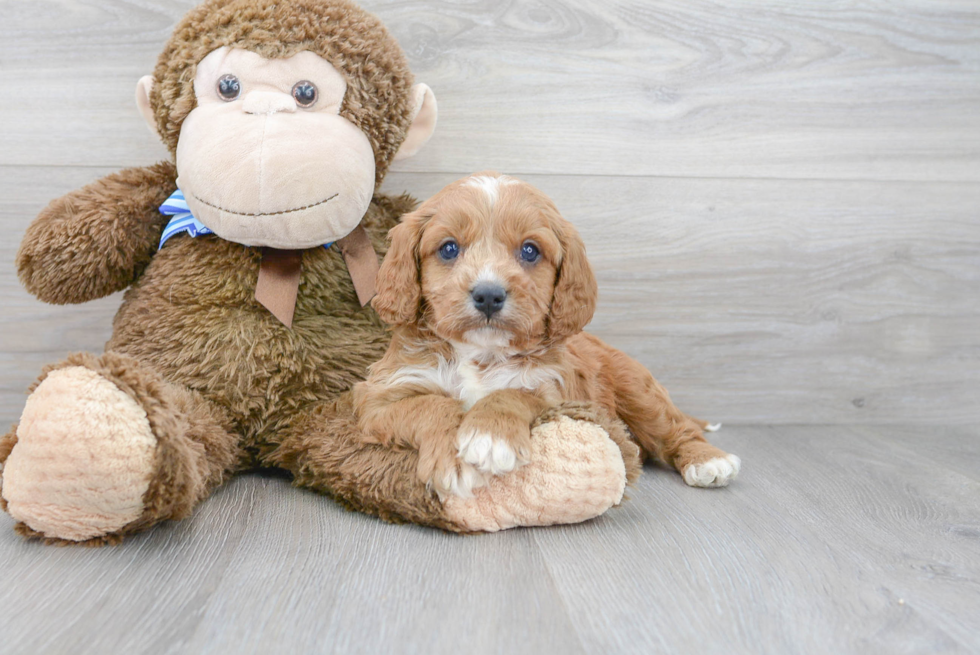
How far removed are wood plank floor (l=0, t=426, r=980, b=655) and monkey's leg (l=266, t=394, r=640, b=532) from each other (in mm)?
38

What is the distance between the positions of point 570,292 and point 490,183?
281mm

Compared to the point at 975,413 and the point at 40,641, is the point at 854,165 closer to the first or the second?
the point at 975,413

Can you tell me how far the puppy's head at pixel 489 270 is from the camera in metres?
1.47

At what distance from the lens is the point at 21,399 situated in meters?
2.25

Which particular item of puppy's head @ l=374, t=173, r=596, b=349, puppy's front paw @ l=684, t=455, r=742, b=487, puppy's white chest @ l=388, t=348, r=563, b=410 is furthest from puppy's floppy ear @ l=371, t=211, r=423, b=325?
puppy's front paw @ l=684, t=455, r=742, b=487

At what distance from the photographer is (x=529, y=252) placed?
5.12ft

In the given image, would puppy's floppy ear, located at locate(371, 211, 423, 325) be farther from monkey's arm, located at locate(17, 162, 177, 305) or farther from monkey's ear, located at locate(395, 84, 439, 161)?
monkey's arm, located at locate(17, 162, 177, 305)

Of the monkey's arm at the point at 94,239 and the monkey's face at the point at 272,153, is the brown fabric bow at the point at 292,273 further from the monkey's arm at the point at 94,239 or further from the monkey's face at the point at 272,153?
the monkey's arm at the point at 94,239

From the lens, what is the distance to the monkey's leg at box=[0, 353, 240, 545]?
1294 millimetres

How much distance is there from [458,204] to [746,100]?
4.07 feet

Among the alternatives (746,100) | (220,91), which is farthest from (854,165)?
(220,91)

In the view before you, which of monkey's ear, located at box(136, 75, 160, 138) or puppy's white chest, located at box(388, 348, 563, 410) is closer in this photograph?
puppy's white chest, located at box(388, 348, 563, 410)

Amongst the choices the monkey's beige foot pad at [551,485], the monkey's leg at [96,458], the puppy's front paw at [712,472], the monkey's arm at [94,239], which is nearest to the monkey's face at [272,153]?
the monkey's arm at [94,239]

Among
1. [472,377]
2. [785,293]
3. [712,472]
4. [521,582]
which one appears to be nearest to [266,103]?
[472,377]
